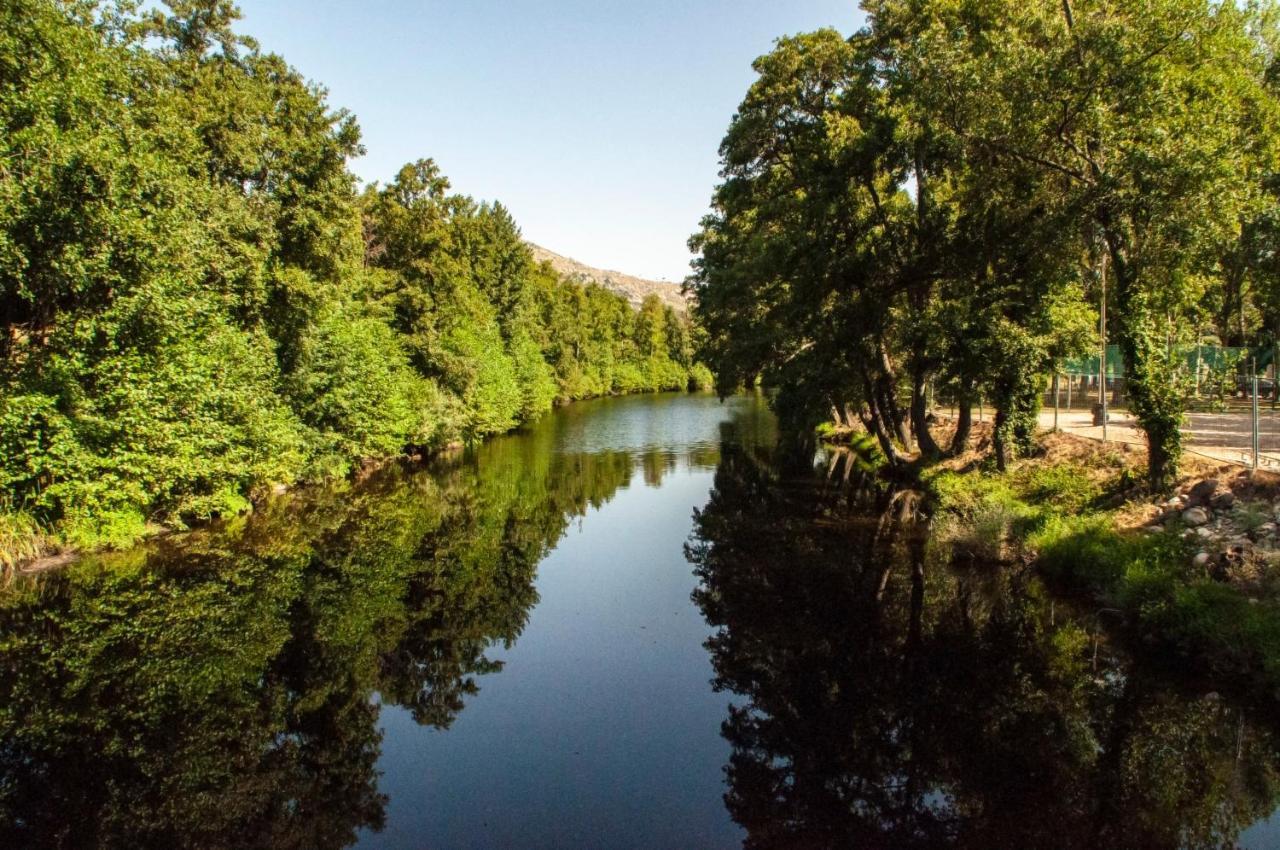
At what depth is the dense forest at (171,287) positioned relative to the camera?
15867mm

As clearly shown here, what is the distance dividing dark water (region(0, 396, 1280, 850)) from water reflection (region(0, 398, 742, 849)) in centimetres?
5

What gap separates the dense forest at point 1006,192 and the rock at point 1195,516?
180cm

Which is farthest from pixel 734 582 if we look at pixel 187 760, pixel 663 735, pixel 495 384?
pixel 495 384

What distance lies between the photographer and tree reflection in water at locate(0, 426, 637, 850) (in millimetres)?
8797

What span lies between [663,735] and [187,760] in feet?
21.9

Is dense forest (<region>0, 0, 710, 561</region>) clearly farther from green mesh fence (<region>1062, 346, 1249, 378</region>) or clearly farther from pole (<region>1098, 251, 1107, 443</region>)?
pole (<region>1098, 251, 1107, 443</region>)

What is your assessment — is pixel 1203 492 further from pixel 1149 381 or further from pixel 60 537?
pixel 60 537

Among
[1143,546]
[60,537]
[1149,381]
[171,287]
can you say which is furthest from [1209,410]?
[60,537]

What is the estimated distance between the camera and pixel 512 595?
55.6ft

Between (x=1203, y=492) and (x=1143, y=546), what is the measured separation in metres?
2.34

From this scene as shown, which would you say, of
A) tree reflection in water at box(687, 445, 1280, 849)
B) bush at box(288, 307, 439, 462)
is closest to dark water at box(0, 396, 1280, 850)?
tree reflection in water at box(687, 445, 1280, 849)

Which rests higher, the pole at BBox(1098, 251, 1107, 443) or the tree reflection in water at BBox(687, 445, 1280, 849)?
the pole at BBox(1098, 251, 1107, 443)

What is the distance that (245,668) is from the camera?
1259 cm

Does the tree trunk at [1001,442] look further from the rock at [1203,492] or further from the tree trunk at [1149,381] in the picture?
the rock at [1203,492]
